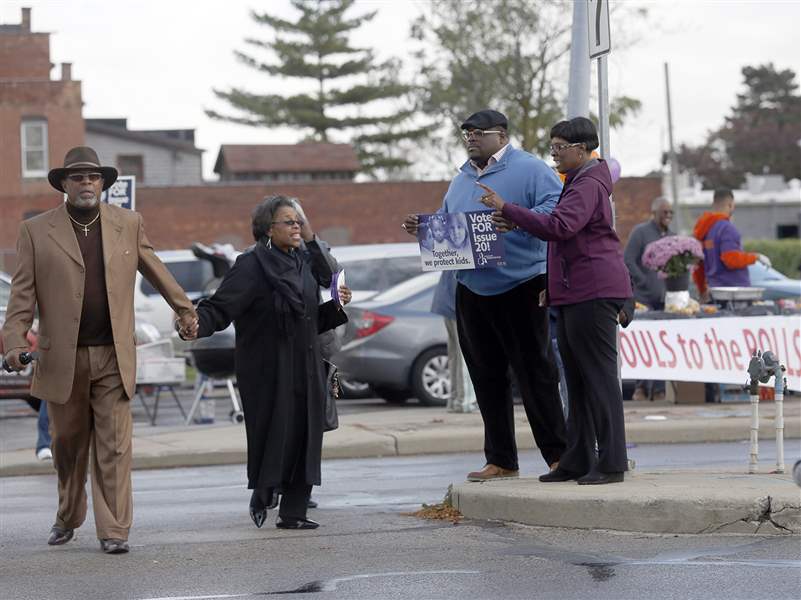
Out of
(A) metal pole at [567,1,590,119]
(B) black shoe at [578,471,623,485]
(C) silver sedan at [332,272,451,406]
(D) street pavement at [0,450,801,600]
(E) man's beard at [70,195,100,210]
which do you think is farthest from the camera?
(C) silver sedan at [332,272,451,406]

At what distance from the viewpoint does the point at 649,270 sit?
16.3 metres

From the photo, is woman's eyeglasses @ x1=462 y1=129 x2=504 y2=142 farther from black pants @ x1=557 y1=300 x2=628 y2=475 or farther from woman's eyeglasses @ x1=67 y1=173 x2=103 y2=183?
woman's eyeglasses @ x1=67 y1=173 x2=103 y2=183

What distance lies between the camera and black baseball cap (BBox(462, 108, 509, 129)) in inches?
337

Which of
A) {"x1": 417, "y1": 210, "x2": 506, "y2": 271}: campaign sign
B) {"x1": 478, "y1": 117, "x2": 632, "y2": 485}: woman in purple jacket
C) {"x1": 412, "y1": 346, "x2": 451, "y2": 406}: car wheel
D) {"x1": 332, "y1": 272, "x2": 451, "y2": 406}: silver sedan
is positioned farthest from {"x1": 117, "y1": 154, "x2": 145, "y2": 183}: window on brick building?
{"x1": 478, "y1": 117, "x2": 632, "y2": 485}: woman in purple jacket

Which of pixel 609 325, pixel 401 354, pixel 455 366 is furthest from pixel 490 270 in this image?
pixel 401 354

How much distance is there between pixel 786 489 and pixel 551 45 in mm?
39740

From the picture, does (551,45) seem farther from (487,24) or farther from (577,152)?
(577,152)

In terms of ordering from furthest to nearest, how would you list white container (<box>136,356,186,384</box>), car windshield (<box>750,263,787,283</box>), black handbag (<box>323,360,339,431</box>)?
car windshield (<box>750,263,787,283</box>) < white container (<box>136,356,186,384</box>) < black handbag (<box>323,360,339,431</box>)

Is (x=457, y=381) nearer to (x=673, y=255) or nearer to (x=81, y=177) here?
(x=673, y=255)

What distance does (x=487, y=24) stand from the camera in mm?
46344

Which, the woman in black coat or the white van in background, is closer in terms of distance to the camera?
the woman in black coat

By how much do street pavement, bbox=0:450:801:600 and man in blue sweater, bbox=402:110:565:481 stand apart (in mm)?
884

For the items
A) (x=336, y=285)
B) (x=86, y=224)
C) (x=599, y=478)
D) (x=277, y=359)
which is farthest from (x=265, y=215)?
(x=599, y=478)

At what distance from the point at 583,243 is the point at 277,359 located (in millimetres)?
1796
